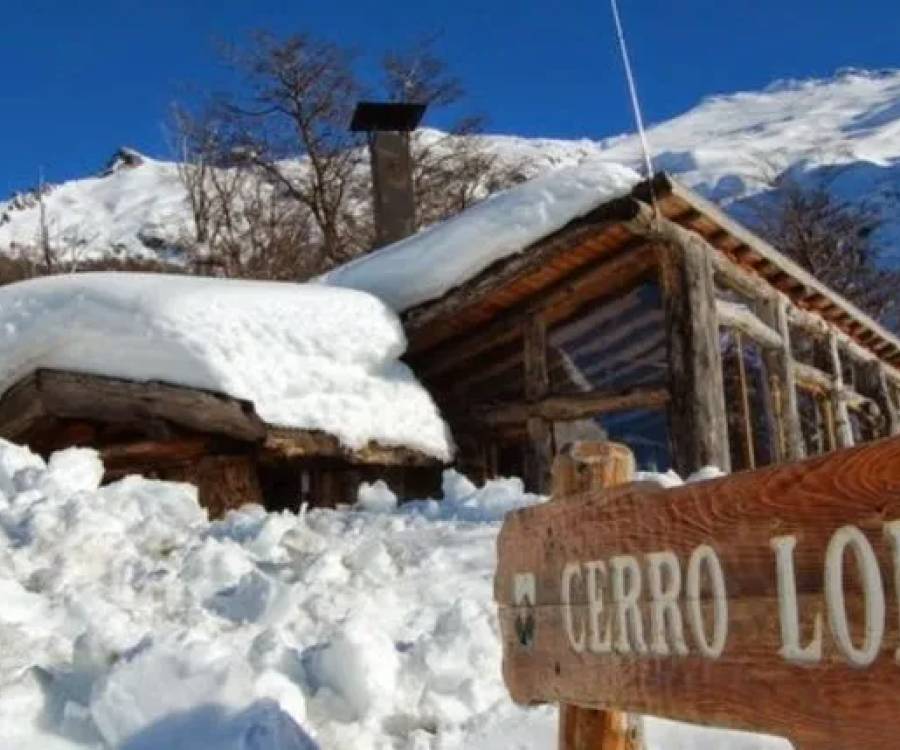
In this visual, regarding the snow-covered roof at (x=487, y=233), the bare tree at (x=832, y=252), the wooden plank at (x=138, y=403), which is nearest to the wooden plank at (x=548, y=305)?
the snow-covered roof at (x=487, y=233)

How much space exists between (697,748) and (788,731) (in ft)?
5.51

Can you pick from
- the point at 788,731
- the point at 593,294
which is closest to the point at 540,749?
the point at 788,731

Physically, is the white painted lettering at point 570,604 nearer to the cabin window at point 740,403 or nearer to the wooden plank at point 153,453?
the wooden plank at point 153,453

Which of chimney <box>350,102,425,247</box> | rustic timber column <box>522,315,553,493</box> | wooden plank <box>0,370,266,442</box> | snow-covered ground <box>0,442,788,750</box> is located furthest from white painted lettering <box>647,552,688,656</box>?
chimney <box>350,102,425,247</box>

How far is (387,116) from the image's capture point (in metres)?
15.5

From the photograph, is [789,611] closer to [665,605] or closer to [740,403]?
[665,605]

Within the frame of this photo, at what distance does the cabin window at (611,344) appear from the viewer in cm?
1194

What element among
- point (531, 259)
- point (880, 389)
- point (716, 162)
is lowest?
point (880, 389)

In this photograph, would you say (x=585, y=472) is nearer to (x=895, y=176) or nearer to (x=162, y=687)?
(x=162, y=687)

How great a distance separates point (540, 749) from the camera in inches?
138

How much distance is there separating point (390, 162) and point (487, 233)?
19.3ft

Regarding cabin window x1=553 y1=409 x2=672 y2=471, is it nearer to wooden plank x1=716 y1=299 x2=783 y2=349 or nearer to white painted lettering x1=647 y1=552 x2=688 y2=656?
wooden plank x1=716 y1=299 x2=783 y2=349

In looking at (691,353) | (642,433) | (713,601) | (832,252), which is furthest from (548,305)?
(832,252)

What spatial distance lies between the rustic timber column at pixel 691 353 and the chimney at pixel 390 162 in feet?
21.0
